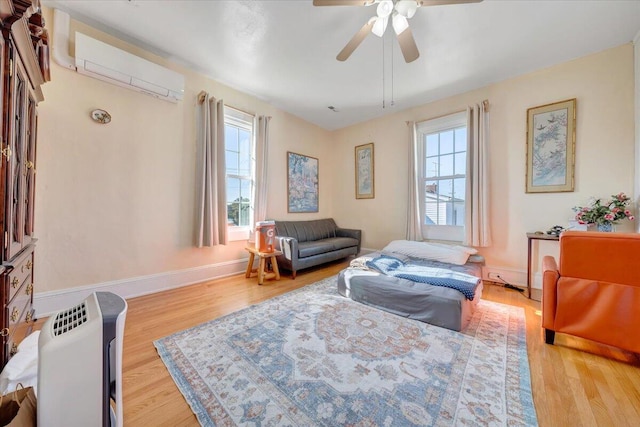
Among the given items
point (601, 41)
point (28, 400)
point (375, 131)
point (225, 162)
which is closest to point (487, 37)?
point (601, 41)

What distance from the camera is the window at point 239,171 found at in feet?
Answer: 11.1

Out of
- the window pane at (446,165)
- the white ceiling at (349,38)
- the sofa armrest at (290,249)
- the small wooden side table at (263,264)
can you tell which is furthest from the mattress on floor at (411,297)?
the white ceiling at (349,38)

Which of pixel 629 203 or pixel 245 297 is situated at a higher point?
pixel 629 203

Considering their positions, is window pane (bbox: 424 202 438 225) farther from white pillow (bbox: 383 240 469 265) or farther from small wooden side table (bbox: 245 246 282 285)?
small wooden side table (bbox: 245 246 282 285)

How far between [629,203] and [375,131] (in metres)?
3.35

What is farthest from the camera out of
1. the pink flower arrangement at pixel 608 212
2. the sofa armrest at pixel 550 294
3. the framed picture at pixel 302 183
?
the framed picture at pixel 302 183

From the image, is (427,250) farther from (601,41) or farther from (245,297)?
(601,41)

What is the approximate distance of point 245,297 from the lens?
2541 mm

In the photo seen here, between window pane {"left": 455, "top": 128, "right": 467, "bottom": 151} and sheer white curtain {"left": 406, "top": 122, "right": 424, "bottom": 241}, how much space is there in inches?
23.5

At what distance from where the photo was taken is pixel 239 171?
11.5ft

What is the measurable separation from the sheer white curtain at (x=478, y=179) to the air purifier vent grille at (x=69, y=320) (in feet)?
12.6

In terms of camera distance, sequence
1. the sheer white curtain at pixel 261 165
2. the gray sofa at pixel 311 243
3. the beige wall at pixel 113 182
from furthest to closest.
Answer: the sheer white curtain at pixel 261 165, the gray sofa at pixel 311 243, the beige wall at pixel 113 182

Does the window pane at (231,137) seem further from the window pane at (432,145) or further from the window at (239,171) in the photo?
the window pane at (432,145)

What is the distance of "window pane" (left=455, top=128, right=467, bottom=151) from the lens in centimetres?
349
